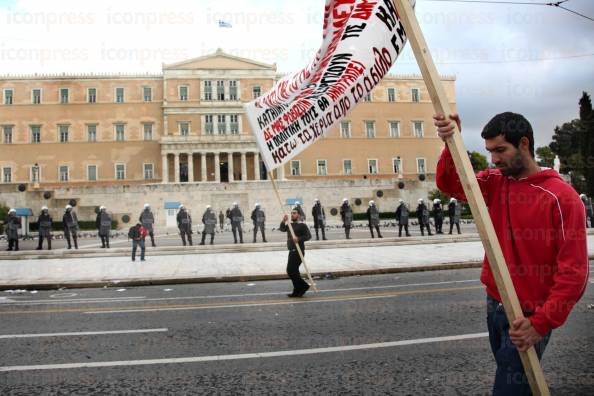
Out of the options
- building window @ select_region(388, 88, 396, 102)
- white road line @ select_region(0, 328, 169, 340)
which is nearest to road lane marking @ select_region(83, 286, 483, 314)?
white road line @ select_region(0, 328, 169, 340)

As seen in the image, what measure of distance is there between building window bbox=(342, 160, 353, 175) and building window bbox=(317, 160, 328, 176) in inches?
90.8

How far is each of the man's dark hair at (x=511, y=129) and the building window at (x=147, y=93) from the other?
60.4 m

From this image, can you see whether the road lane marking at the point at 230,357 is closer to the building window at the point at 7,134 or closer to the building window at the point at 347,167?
the building window at the point at 347,167

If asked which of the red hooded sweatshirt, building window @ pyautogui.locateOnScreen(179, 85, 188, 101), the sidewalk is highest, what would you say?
building window @ pyautogui.locateOnScreen(179, 85, 188, 101)

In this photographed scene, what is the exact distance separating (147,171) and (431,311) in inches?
2154

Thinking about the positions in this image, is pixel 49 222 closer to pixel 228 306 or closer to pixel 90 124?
pixel 228 306

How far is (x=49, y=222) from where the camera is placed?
63.9 feet

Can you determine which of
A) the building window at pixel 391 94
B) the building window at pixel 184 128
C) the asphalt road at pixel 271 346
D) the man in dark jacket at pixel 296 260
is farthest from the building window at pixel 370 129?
the asphalt road at pixel 271 346

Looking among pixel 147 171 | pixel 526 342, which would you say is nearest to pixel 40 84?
pixel 147 171

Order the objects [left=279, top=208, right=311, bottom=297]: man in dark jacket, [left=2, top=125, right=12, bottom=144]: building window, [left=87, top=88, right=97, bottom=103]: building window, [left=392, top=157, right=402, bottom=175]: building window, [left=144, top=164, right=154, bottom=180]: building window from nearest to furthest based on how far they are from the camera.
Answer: [left=279, top=208, right=311, bottom=297]: man in dark jacket → [left=2, top=125, right=12, bottom=144]: building window → [left=144, top=164, right=154, bottom=180]: building window → [left=87, top=88, right=97, bottom=103]: building window → [left=392, top=157, right=402, bottom=175]: building window

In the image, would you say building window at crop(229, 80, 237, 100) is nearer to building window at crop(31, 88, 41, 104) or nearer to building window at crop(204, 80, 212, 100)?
building window at crop(204, 80, 212, 100)

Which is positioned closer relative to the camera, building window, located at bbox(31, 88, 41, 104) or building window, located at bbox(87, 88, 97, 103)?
building window, located at bbox(31, 88, 41, 104)

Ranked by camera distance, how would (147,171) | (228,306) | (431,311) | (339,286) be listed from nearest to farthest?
(431,311)
(228,306)
(339,286)
(147,171)

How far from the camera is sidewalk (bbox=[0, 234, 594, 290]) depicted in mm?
10719
